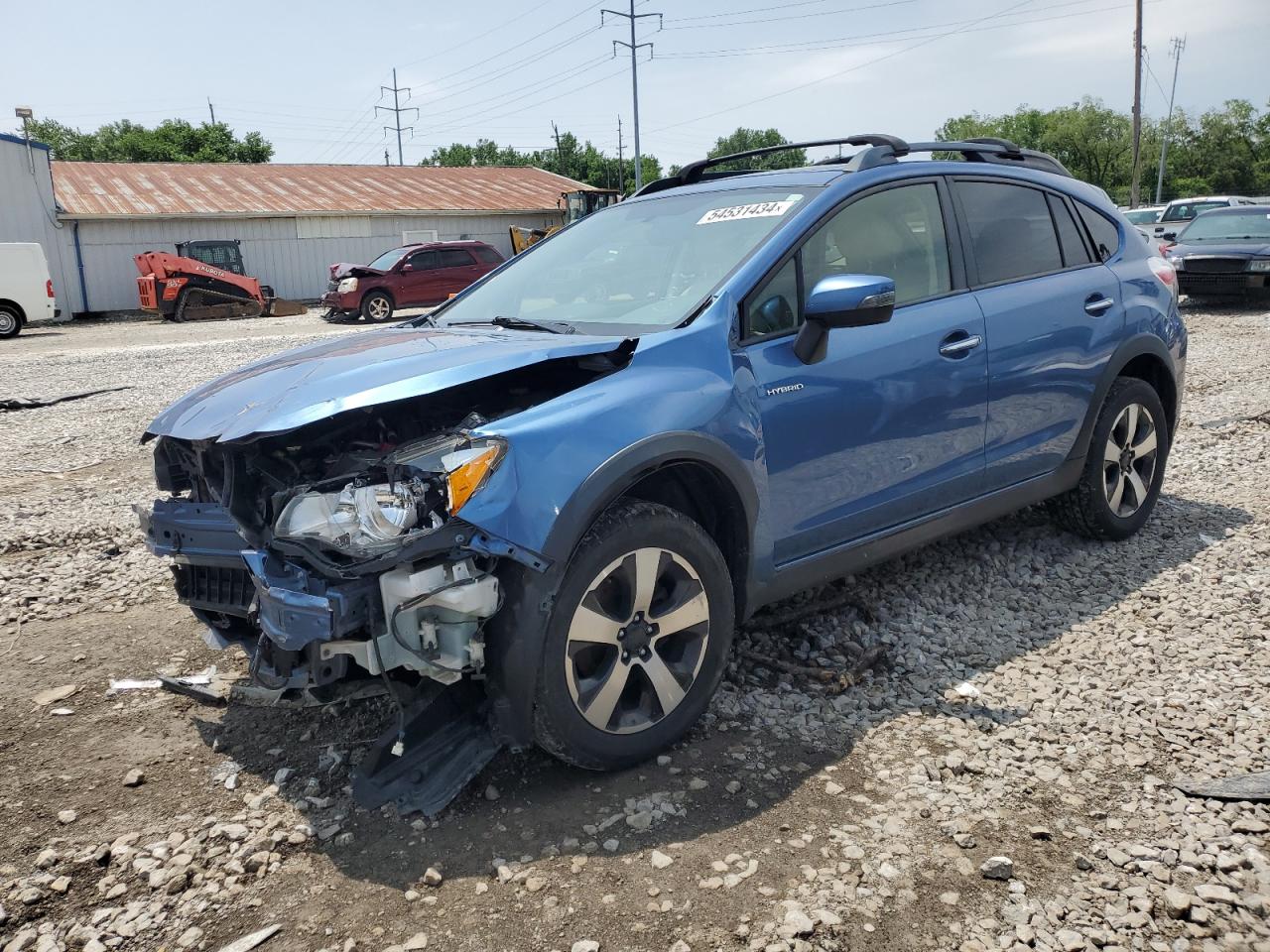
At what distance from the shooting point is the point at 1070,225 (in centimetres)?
464

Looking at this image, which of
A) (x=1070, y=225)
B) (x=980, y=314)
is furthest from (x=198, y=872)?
(x=1070, y=225)

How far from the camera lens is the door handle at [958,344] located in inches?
150

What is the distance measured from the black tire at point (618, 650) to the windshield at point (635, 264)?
76 cm

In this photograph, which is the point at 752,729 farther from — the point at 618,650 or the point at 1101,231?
the point at 1101,231

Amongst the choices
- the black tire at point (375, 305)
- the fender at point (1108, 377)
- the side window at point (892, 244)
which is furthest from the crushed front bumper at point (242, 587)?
the black tire at point (375, 305)

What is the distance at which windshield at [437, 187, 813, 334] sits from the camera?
3473 millimetres

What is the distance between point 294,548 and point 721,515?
4.46 ft

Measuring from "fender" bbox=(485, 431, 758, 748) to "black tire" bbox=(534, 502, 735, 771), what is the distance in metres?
0.04

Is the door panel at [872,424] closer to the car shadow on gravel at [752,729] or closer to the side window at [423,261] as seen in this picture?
the car shadow on gravel at [752,729]

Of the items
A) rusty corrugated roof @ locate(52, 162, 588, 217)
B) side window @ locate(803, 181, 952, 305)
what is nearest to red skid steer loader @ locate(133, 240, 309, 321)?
rusty corrugated roof @ locate(52, 162, 588, 217)

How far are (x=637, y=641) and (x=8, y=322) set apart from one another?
23269mm

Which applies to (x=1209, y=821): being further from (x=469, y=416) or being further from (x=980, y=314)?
(x=469, y=416)

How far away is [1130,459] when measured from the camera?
4.88 m

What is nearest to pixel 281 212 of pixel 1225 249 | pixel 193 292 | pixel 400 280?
pixel 193 292
